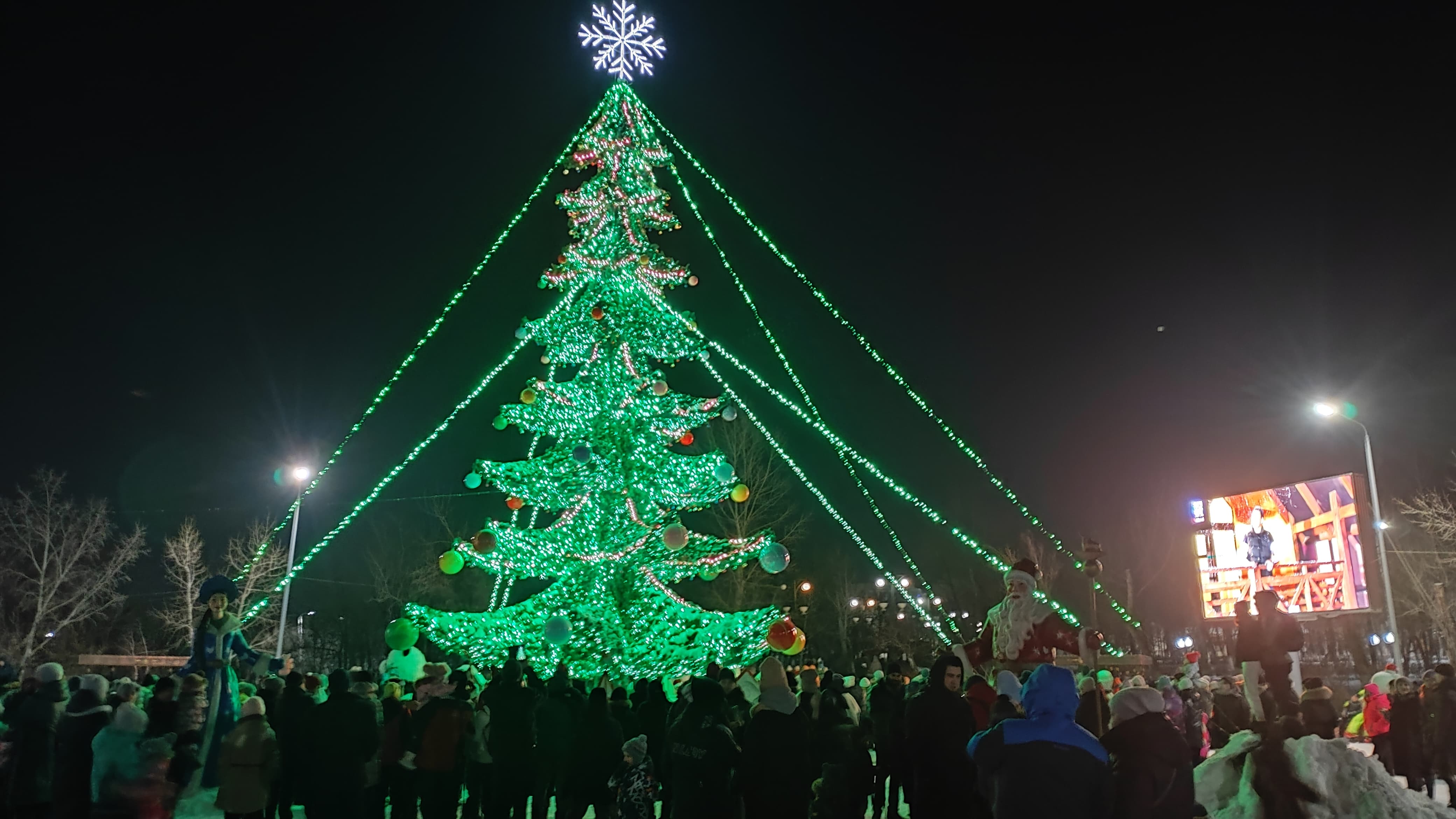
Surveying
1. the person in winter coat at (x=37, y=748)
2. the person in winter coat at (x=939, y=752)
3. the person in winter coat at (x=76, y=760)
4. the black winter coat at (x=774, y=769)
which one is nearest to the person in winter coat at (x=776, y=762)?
the black winter coat at (x=774, y=769)

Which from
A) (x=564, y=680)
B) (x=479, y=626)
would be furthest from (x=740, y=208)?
(x=564, y=680)

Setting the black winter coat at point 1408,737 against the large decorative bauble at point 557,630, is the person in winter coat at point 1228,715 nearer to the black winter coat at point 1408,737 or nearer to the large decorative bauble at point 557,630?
the black winter coat at point 1408,737

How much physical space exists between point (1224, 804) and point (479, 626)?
37.2 ft

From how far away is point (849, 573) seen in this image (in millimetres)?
43656

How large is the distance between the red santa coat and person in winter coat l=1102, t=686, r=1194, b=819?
172 inches

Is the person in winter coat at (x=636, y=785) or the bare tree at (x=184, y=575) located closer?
the person in winter coat at (x=636, y=785)

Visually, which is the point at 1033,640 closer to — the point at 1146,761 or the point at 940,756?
the point at 940,756

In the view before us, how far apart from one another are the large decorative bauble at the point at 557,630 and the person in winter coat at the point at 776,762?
8.41 meters

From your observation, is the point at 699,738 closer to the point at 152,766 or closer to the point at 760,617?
the point at 152,766

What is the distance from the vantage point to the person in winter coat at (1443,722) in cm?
1023

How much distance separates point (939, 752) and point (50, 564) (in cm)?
3390

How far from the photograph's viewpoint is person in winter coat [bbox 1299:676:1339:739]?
8.71 metres

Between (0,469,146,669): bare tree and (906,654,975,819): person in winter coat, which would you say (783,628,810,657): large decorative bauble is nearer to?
(906,654,975,819): person in winter coat

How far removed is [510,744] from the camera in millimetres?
8391
